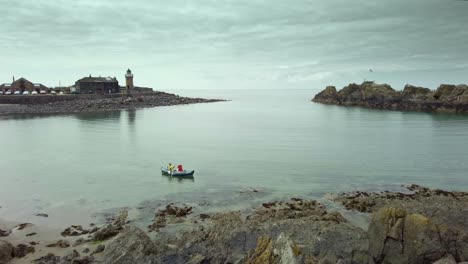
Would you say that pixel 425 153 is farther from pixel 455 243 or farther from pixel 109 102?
pixel 109 102

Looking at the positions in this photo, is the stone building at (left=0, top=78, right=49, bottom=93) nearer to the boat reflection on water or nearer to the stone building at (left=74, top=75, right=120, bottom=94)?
the stone building at (left=74, top=75, right=120, bottom=94)

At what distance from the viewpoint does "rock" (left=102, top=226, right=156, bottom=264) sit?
44.7ft

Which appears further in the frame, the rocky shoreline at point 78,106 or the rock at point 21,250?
the rocky shoreline at point 78,106

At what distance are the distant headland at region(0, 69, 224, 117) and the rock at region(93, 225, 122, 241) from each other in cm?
9000

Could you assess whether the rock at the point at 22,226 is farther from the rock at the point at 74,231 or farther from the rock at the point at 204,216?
the rock at the point at 204,216

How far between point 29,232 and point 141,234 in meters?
8.95

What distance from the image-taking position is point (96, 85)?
128 m

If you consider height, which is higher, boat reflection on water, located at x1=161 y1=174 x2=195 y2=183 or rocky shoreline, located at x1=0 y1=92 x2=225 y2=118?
rocky shoreline, located at x1=0 y1=92 x2=225 y2=118

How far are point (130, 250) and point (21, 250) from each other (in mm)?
6512

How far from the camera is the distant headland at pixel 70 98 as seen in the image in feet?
332

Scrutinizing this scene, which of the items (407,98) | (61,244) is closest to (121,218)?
(61,244)

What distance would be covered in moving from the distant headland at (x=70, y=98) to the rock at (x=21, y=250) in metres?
89.8

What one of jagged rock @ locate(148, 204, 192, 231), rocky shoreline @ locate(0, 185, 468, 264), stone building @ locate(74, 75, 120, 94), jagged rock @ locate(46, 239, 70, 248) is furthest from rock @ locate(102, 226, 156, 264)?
stone building @ locate(74, 75, 120, 94)

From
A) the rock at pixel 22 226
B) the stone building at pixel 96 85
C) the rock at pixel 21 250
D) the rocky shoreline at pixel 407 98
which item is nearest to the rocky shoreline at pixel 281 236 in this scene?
the rock at pixel 21 250
